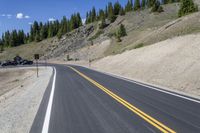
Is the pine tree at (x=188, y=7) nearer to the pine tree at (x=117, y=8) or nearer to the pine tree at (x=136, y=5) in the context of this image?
the pine tree at (x=117, y=8)

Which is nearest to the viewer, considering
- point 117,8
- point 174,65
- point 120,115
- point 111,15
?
point 120,115

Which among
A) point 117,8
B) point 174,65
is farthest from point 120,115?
point 117,8

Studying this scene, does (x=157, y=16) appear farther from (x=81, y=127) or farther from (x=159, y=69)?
(x=81, y=127)

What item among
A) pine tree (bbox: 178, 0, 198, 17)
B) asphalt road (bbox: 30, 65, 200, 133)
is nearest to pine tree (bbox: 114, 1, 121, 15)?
pine tree (bbox: 178, 0, 198, 17)

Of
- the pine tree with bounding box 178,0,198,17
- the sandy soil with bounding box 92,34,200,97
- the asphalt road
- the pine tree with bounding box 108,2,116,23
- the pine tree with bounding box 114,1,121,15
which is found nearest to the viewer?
the asphalt road

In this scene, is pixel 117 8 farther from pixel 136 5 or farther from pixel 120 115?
pixel 120 115

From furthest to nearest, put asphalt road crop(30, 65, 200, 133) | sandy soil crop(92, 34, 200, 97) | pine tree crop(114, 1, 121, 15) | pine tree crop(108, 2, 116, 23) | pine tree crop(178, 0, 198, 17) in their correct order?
pine tree crop(114, 1, 121, 15) < pine tree crop(108, 2, 116, 23) < pine tree crop(178, 0, 198, 17) < sandy soil crop(92, 34, 200, 97) < asphalt road crop(30, 65, 200, 133)

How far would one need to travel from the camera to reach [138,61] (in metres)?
37.0

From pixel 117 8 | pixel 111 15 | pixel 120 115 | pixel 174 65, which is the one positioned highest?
pixel 117 8

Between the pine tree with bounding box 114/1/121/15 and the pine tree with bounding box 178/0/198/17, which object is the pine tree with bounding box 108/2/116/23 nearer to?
the pine tree with bounding box 114/1/121/15

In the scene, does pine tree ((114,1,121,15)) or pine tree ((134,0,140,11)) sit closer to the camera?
pine tree ((114,1,121,15))

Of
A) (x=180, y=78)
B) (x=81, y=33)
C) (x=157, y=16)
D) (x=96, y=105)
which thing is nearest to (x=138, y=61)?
(x=180, y=78)

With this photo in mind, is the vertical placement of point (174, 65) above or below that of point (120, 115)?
above

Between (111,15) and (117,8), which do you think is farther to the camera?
(117,8)
